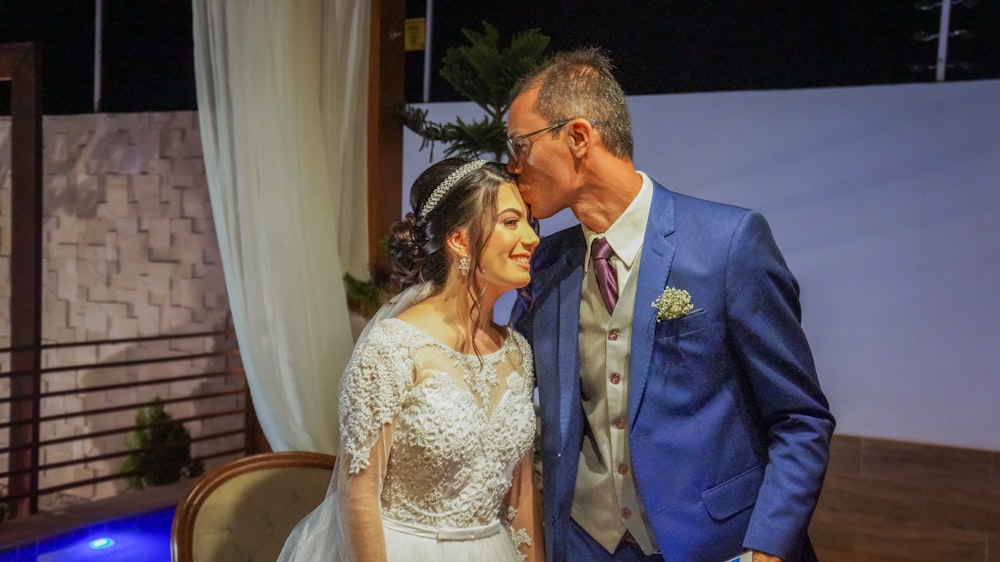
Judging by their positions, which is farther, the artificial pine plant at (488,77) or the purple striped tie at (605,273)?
the artificial pine plant at (488,77)

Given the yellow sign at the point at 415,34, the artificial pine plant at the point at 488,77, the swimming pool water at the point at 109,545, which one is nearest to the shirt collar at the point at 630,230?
the artificial pine plant at the point at 488,77

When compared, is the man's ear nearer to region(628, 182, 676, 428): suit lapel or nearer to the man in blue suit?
the man in blue suit

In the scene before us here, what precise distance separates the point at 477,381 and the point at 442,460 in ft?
0.60

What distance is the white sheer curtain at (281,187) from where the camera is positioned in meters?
3.09

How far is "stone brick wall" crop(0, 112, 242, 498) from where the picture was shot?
5113 mm

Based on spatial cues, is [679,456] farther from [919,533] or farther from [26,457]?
[26,457]

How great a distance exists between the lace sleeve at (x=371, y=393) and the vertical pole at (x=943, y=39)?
2.45 m

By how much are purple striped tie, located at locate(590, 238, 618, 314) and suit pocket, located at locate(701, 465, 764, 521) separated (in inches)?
16.1

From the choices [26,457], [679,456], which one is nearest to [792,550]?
[679,456]

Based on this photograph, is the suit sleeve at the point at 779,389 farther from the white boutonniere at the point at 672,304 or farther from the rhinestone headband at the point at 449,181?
the rhinestone headband at the point at 449,181

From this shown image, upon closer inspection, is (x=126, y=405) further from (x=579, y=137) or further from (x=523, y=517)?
(x=579, y=137)

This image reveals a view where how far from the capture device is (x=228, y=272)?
127 inches

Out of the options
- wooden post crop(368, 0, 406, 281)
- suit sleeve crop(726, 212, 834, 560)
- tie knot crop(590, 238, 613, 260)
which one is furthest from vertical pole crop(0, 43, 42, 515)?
suit sleeve crop(726, 212, 834, 560)

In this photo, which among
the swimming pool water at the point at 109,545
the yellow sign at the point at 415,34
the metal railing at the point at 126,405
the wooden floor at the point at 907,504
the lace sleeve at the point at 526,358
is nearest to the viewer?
the lace sleeve at the point at 526,358
